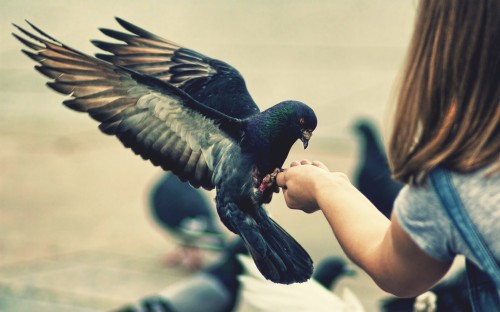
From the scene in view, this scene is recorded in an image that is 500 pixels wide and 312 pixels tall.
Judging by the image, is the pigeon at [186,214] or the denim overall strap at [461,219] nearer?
the denim overall strap at [461,219]

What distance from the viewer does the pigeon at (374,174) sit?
579cm

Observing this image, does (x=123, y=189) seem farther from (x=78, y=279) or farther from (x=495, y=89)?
(x=495, y=89)

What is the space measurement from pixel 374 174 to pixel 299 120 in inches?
156

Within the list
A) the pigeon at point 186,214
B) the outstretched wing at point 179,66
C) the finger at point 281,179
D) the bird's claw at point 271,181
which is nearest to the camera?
the finger at point 281,179

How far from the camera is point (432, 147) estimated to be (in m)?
1.68

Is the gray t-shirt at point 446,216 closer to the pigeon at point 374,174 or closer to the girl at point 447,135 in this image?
the girl at point 447,135

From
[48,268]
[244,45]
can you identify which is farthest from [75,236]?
[244,45]

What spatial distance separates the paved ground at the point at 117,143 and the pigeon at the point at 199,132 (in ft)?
1.39

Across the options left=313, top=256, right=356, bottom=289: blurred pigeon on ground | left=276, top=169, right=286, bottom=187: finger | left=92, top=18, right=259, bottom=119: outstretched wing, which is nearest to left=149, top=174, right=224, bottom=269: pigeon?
left=313, top=256, right=356, bottom=289: blurred pigeon on ground

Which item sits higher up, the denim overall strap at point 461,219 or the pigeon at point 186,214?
the denim overall strap at point 461,219

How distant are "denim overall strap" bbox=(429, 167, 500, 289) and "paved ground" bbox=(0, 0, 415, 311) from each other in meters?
0.29

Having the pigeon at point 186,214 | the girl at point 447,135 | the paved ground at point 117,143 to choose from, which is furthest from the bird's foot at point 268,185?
the pigeon at point 186,214

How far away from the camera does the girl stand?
5.45 ft

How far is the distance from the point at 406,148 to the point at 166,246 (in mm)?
6007
